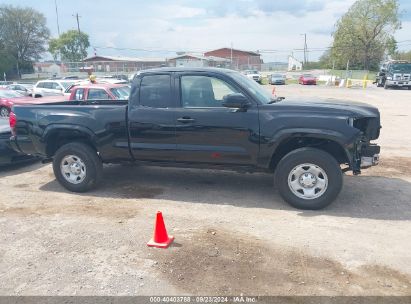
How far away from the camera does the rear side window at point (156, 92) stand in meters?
5.80

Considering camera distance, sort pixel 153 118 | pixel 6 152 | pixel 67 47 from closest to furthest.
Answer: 1. pixel 153 118
2. pixel 6 152
3. pixel 67 47

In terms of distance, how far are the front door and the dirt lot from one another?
0.69 m

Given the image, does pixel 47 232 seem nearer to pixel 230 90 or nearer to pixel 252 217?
pixel 252 217

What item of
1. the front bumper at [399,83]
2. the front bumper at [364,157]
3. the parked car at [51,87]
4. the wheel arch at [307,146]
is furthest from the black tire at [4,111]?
the front bumper at [399,83]

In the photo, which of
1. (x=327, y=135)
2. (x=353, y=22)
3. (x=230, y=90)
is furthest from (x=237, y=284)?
(x=353, y=22)

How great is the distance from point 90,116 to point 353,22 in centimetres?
6493

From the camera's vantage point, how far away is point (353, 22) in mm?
62656

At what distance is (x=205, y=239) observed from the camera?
450cm

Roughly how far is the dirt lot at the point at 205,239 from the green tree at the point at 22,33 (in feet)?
274

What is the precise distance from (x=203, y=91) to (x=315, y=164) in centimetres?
185

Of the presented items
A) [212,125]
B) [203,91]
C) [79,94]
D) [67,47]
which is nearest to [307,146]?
[212,125]

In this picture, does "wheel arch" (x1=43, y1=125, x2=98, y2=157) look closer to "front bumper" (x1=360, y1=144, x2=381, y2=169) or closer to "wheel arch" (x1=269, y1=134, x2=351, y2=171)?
"wheel arch" (x1=269, y1=134, x2=351, y2=171)

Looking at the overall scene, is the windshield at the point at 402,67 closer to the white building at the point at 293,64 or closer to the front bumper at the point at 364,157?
the front bumper at the point at 364,157

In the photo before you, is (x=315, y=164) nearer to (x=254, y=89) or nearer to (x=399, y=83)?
(x=254, y=89)
